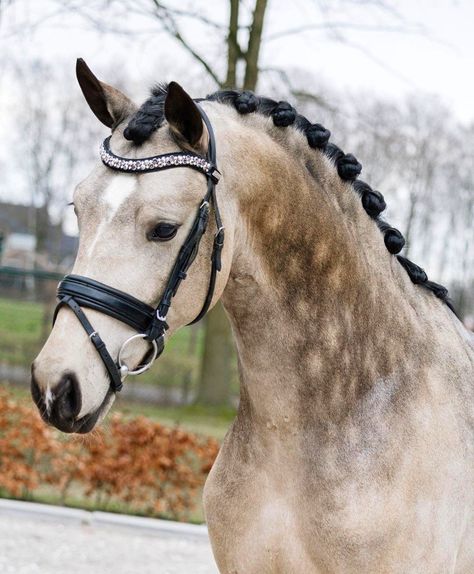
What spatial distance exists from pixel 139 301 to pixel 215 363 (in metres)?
13.0

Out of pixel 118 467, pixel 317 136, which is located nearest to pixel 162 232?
pixel 317 136

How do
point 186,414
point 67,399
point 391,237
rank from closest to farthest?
point 67,399
point 391,237
point 186,414

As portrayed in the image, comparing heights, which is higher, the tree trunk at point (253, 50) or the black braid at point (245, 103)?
the black braid at point (245, 103)

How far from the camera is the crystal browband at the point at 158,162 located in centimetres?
240

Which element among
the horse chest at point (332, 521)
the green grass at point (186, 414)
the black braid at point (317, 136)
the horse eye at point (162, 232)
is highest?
the black braid at point (317, 136)

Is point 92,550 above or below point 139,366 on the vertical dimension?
below

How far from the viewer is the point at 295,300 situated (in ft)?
8.98

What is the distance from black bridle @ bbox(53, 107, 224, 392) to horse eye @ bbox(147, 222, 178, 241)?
2.5 inches

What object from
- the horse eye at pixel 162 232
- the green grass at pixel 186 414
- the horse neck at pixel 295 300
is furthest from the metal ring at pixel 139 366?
the green grass at pixel 186 414

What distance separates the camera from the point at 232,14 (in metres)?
12.9

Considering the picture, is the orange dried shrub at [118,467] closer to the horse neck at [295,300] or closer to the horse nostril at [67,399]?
the horse neck at [295,300]

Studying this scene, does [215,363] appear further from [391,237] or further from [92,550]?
[391,237]

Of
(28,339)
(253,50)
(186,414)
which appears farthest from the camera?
(28,339)

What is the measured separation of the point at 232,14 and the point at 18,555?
9558 mm
